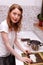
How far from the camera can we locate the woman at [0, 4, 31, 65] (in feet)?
5.15

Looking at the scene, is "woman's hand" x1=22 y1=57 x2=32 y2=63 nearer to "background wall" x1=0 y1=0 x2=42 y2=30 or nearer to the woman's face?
the woman's face

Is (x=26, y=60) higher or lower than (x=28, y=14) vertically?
lower

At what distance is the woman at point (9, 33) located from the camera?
1568mm

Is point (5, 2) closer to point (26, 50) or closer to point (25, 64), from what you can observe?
point (26, 50)

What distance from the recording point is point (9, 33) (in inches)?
64.2

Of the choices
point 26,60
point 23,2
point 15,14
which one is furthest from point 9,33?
point 23,2

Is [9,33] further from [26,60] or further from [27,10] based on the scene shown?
[27,10]

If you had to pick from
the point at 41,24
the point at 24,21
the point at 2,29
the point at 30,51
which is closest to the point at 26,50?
the point at 30,51

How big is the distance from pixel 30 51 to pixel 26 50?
43 mm

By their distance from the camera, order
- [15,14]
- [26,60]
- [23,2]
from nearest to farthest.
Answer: [26,60]
[15,14]
[23,2]

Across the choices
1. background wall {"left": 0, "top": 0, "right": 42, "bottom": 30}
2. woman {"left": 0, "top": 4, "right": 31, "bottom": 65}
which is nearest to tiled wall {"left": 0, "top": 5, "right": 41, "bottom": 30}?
background wall {"left": 0, "top": 0, "right": 42, "bottom": 30}

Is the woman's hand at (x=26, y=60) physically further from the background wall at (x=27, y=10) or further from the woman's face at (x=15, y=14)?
the background wall at (x=27, y=10)

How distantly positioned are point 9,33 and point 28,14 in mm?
929

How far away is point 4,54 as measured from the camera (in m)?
1.65
